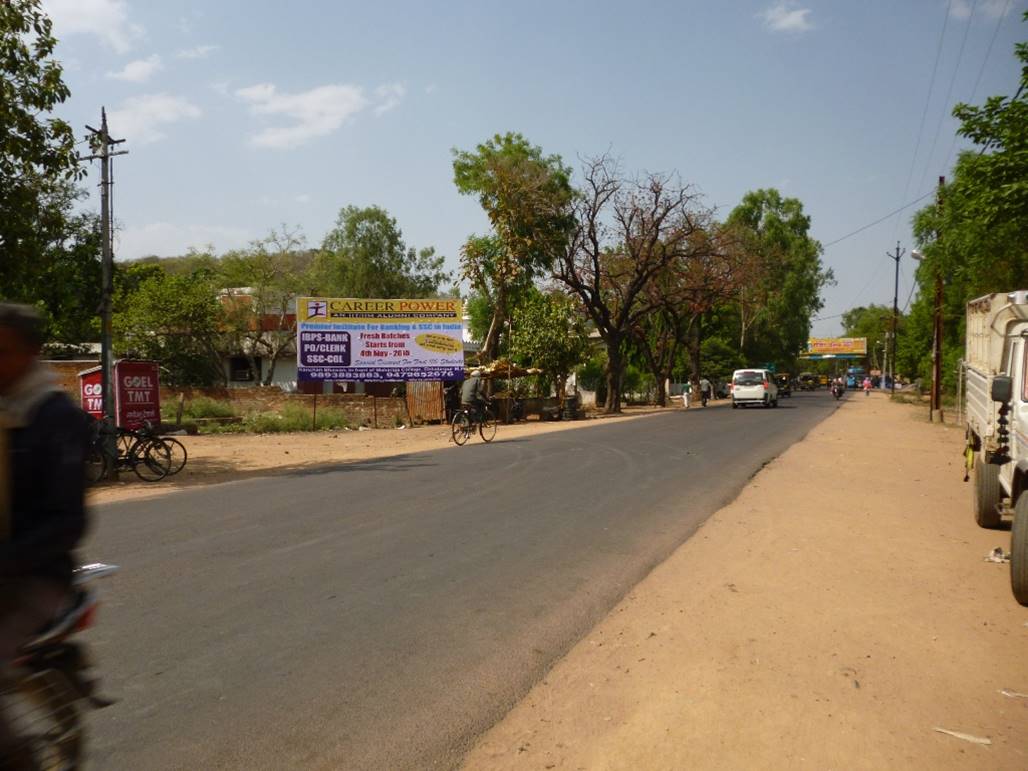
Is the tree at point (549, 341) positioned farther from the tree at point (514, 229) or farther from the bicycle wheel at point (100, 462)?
the bicycle wheel at point (100, 462)

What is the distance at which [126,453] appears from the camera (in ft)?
50.6

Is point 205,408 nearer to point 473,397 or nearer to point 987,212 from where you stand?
point 473,397

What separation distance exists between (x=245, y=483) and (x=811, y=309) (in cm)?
7029

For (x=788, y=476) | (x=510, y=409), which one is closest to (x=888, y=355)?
(x=510, y=409)

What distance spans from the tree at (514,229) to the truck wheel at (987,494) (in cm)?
3307

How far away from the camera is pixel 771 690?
4.57 meters

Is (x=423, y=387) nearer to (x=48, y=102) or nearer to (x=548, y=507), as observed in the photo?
(x=48, y=102)

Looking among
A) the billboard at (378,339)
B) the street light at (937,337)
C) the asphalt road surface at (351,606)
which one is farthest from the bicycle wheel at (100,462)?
the street light at (937,337)

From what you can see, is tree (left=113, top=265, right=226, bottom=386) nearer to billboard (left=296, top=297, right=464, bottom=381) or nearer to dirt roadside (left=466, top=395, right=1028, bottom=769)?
billboard (left=296, top=297, right=464, bottom=381)

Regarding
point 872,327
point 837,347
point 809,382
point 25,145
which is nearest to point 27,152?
point 25,145

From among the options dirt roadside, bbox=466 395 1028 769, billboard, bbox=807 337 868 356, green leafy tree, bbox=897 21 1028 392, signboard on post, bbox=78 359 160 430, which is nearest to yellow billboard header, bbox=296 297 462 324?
signboard on post, bbox=78 359 160 430

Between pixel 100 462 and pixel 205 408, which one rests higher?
pixel 205 408

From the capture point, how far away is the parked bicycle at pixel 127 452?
15.1 metres

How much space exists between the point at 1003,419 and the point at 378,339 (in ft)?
81.7
